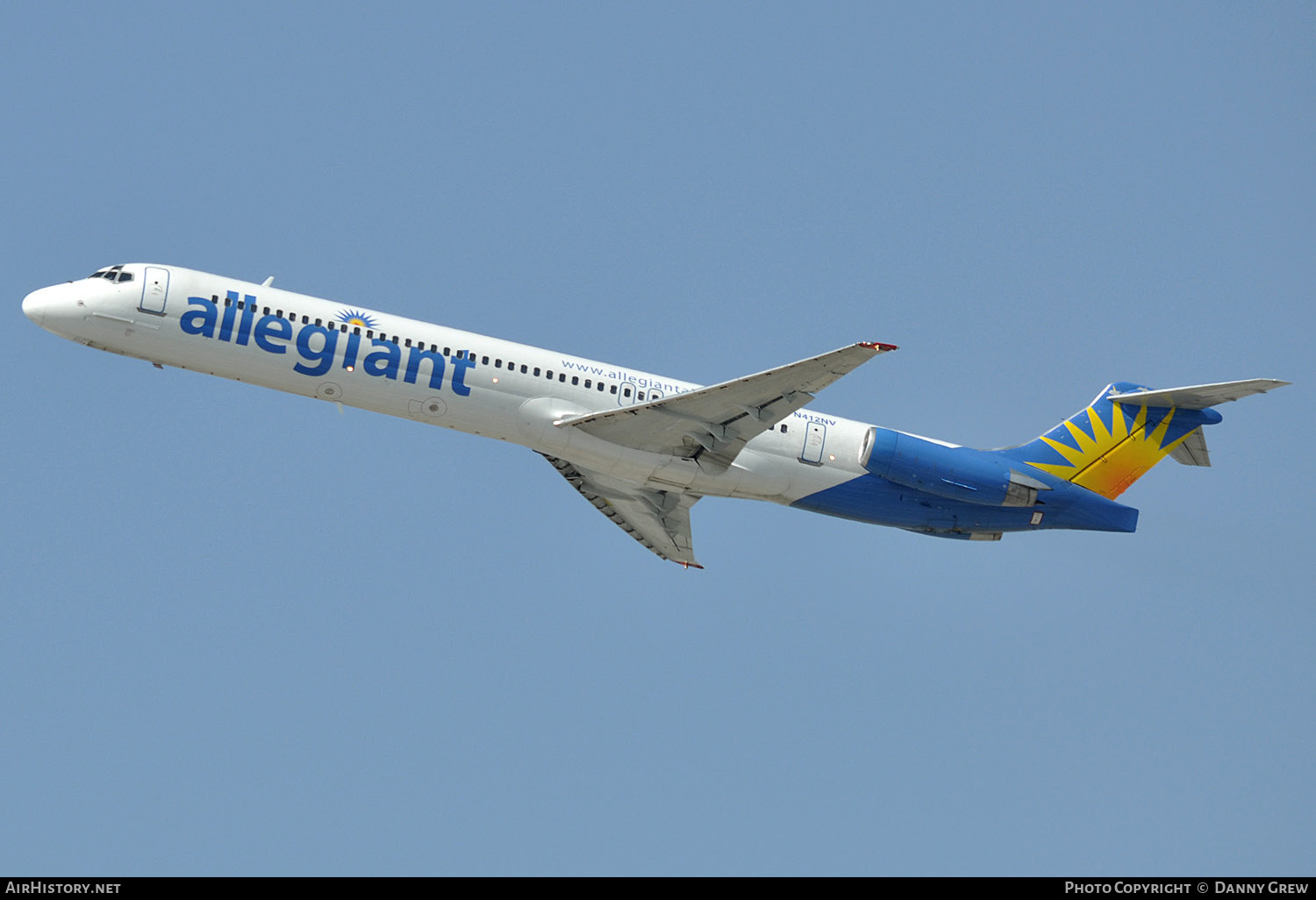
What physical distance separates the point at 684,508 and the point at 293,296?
13.9 meters

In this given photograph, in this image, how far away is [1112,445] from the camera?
133 ft

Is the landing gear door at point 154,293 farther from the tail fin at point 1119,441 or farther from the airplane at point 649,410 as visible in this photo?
the tail fin at point 1119,441

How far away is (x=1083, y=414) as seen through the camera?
4094 centimetres

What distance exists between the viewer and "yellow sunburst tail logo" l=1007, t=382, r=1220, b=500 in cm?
4031

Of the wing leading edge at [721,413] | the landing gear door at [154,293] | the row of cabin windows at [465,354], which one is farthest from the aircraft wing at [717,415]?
the landing gear door at [154,293]

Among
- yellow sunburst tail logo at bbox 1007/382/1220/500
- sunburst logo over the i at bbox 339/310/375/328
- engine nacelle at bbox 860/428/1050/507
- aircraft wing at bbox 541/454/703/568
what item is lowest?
aircraft wing at bbox 541/454/703/568

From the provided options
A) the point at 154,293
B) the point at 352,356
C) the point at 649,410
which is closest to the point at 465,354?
the point at 352,356

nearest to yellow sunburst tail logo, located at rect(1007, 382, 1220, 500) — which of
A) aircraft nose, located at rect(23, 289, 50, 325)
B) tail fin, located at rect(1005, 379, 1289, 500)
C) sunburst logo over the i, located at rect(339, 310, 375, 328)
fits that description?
tail fin, located at rect(1005, 379, 1289, 500)

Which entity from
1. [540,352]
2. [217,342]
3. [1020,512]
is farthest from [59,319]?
[1020,512]

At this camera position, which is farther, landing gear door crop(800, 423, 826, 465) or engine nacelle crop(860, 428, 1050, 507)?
engine nacelle crop(860, 428, 1050, 507)

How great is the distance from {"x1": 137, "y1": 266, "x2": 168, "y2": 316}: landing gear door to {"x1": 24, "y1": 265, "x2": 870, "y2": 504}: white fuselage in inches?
0.9

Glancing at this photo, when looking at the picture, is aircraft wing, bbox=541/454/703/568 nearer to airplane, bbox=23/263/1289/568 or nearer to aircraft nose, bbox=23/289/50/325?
airplane, bbox=23/263/1289/568

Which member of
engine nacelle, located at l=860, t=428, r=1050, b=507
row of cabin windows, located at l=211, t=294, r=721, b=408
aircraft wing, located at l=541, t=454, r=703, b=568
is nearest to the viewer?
row of cabin windows, located at l=211, t=294, r=721, b=408

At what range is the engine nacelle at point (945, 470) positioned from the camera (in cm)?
3831
